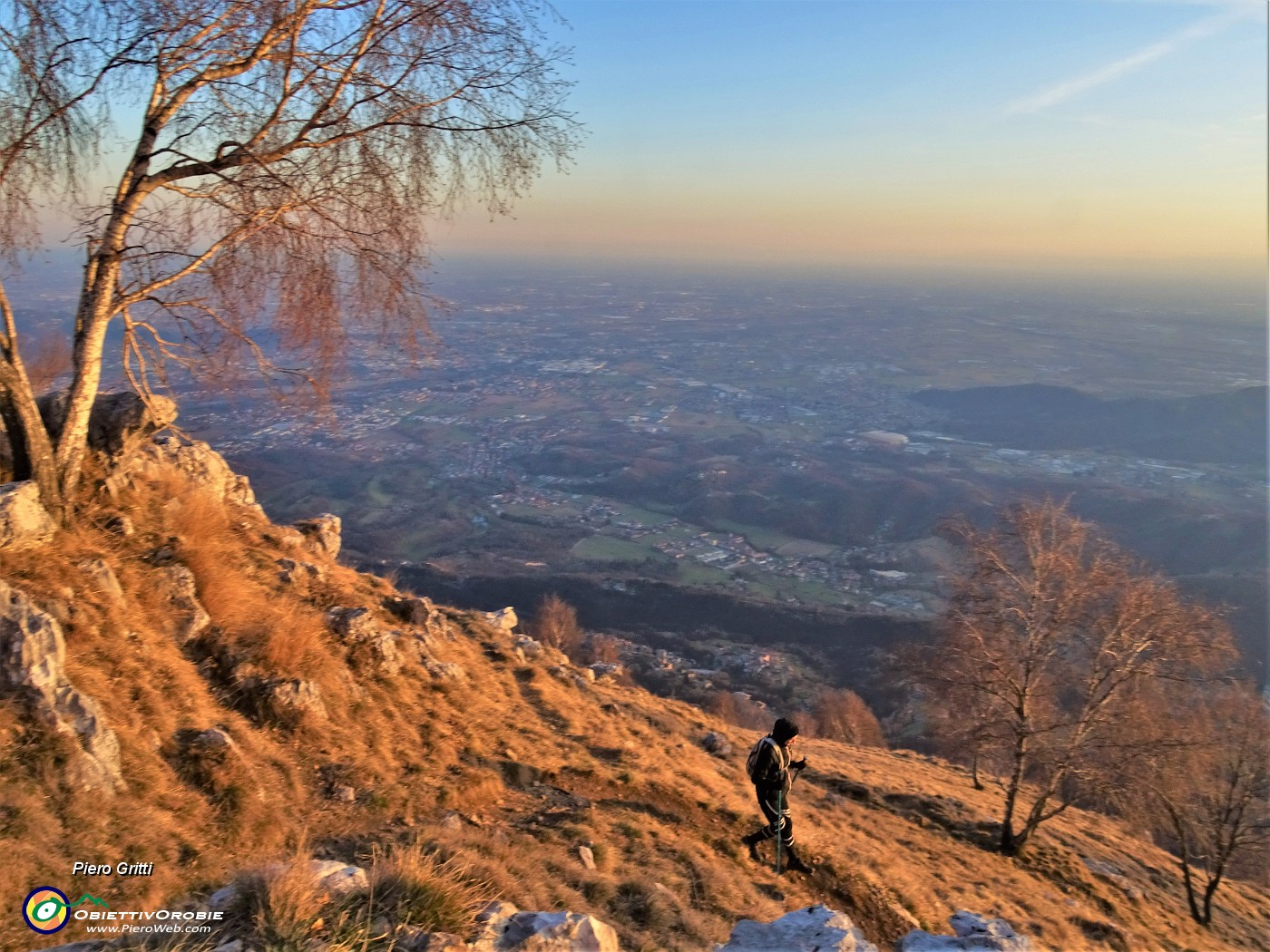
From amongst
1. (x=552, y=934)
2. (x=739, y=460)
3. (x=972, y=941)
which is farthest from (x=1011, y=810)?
(x=739, y=460)

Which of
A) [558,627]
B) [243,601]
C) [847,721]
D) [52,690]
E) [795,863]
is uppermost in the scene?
[52,690]

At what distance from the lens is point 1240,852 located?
48.2 ft

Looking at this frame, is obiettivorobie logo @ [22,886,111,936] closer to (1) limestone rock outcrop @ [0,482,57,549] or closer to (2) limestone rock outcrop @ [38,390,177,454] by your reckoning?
(1) limestone rock outcrop @ [0,482,57,549]

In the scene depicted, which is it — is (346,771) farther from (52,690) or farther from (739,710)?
(739,710)

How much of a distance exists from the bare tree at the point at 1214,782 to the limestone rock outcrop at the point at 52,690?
51.4 ft

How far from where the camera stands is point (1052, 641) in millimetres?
→ 13586

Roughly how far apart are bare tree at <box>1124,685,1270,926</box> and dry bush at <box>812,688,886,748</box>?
A: 1784 cm

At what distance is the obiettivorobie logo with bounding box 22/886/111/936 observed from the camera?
3742 millimetres

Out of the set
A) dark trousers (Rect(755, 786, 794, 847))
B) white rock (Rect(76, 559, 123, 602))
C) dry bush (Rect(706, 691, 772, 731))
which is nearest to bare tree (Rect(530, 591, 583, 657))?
dry bush (Rect(706, 691, 772, 731))

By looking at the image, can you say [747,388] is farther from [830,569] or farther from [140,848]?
[140,848]

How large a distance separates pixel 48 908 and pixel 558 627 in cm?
3723

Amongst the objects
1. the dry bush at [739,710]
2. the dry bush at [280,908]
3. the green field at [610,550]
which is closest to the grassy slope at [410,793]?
the dry bush at [280,908]

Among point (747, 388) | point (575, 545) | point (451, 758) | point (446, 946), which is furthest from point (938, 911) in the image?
point (747, 388)

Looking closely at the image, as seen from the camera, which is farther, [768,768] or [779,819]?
[779,819]
